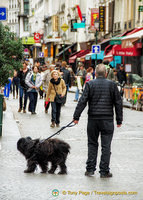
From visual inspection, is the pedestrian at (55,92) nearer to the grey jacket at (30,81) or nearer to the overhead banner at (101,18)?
the grey jacket at (30,81)

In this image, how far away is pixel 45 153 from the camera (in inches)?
355

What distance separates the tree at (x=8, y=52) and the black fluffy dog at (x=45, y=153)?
6.34 metres

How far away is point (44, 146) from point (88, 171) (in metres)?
0.77

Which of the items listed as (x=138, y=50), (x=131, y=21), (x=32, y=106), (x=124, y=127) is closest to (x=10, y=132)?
(x=124, y=127)

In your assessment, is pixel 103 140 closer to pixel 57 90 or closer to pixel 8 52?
pixel 8 52

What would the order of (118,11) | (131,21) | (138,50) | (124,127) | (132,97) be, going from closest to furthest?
(124,127)
(132,97)
(138,50)
(131,21)
(118,11)

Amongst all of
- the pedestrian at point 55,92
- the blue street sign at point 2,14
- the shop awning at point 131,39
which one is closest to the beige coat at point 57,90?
the pedestrian at point 55,92

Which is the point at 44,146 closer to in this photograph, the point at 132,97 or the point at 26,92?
the point at 26,92

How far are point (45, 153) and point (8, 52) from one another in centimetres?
714

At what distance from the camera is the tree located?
1535cm

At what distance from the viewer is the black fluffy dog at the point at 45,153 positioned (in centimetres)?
902

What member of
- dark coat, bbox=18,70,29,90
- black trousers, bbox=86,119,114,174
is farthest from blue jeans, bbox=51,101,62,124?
black trousers, bbox=86,119,114,174

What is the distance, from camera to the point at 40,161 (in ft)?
30.1

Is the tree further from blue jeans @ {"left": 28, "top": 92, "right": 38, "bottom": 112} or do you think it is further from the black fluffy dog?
the black fluffy dog
